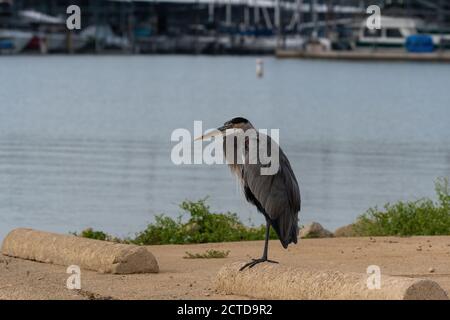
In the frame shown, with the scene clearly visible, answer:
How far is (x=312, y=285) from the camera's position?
12.2 m

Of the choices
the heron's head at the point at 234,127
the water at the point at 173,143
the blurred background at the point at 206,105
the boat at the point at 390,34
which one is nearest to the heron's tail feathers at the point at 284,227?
the water at the point at 173,143

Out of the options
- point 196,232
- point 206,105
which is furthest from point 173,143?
point 206,105

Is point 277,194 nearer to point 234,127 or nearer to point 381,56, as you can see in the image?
point 234,127

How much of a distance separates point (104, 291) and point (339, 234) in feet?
23.5

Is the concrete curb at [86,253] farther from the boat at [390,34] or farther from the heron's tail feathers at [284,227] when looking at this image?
the boat at [390,34]

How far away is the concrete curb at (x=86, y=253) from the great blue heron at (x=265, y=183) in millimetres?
1849

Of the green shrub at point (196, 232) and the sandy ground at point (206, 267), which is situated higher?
the sandy ground at point (206, 267)

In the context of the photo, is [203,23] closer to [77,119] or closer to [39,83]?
[39,83]

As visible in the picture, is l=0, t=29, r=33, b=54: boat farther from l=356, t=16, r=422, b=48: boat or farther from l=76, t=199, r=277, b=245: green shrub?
l=76, t=199, r=277, b=245: green shrub

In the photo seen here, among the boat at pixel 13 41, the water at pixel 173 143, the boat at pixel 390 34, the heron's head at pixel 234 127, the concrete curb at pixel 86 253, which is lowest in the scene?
the boat at pixel 13 41

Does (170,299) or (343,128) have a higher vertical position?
(170,299)

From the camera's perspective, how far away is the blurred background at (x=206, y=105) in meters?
29.0

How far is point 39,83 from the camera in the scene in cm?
9756

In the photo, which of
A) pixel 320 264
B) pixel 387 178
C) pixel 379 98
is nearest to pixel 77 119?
pixel 387 178
